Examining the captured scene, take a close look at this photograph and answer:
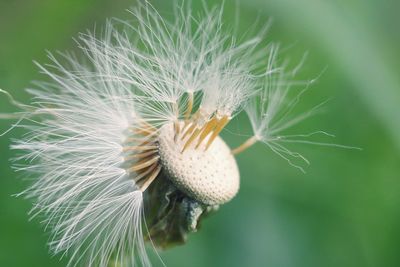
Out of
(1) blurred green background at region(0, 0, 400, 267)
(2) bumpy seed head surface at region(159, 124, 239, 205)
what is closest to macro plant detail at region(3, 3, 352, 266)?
(2) bumpy seed head surface at region(159, 124, 239, 205)

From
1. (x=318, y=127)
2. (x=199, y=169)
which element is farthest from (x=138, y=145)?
(x=318, y=127)

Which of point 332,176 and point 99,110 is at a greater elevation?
point 99,110

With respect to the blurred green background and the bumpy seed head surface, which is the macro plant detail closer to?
the bumpy seed head surface

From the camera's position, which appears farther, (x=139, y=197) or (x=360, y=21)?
(x=360, y=21)

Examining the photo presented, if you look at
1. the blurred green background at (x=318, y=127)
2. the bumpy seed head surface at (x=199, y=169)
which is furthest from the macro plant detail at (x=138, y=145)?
the blurred green background at (x=318, y=127)

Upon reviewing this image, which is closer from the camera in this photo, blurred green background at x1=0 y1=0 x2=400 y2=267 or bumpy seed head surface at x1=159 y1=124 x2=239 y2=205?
bumpy seed head surface at x1=159 y1=124 x2=239 y2=205

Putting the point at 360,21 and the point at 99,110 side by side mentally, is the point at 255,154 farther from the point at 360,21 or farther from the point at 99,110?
the point at 99,110

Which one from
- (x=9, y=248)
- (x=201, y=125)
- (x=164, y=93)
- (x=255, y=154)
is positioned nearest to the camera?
(x=201, y=125)

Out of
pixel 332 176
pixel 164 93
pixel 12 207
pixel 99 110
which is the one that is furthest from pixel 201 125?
pixel 332 176
